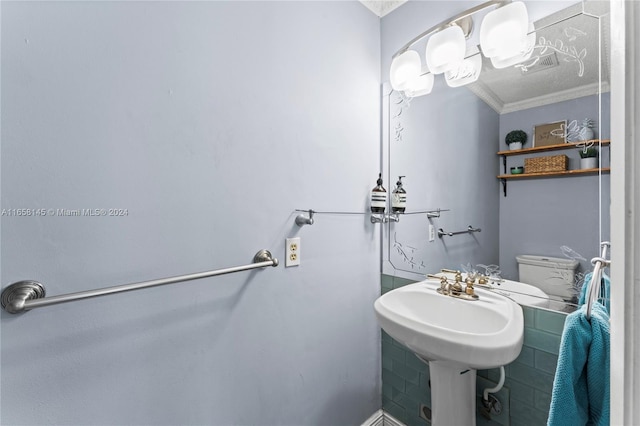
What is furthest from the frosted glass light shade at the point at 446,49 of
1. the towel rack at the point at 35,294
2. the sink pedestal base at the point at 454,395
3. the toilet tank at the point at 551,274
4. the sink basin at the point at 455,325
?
the towel rack at the point at 35,294

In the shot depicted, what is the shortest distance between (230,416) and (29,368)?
2.02 ft

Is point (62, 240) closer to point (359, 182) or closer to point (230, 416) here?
point (230, 416)

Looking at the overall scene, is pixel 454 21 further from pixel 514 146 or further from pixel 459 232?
pixel 459 232

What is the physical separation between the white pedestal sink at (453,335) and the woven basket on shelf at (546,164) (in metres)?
0.51

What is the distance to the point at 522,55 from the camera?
41.8 inches

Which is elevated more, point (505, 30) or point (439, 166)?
point (505, 30)

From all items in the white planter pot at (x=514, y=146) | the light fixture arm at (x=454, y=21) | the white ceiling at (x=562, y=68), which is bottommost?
the white planter pot at (x=514, y=146)

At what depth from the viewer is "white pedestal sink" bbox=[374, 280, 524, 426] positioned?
822 millimetres

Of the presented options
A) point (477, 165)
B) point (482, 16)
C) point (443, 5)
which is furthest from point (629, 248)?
point (443, 5)

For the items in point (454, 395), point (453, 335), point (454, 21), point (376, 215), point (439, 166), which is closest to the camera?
point (453, 335)

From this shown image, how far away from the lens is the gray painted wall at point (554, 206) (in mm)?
915

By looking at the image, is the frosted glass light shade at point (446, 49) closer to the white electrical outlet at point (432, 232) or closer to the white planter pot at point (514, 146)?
the white planter pot at point (514, 146)

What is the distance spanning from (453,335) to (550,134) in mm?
802

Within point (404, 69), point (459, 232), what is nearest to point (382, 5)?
point (404, 69)
